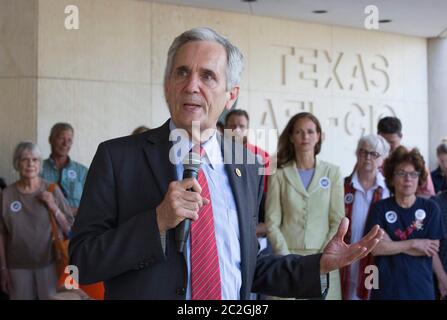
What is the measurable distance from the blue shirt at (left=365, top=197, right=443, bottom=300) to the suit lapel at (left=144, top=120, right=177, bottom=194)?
2.80m

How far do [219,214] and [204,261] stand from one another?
0.18 m

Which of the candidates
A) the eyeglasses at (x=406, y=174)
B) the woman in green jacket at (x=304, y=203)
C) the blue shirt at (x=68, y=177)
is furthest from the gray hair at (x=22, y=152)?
the eyeglasses at (x=406, y=174)

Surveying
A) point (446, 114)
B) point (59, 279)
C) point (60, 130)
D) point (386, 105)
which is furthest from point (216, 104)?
point (446, 114)

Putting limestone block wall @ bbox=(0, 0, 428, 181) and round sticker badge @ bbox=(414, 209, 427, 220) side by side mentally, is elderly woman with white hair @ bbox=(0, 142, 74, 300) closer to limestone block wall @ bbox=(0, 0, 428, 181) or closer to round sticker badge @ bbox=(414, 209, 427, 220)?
limestone block wall @ bbox=(0, 0, 428, 181)

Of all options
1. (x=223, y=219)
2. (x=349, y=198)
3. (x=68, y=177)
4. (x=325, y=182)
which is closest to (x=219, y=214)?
(x=223, y=219)

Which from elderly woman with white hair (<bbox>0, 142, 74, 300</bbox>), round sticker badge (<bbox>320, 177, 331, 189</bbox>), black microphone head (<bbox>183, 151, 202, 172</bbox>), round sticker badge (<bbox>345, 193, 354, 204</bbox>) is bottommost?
elderly woman with white hair (<bbox>0, 142, 74, 300</bbox>)

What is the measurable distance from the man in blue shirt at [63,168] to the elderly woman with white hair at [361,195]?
2.62m

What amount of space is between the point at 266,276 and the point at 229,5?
6411 millimetres

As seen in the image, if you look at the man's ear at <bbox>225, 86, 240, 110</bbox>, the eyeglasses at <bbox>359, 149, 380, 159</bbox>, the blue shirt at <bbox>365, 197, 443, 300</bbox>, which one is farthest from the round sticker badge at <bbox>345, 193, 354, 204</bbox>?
the man's ear at <bbox>225, 86, 240, 110</bbox>

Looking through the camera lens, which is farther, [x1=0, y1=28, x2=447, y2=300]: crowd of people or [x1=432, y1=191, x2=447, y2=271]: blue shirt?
[x1=432, y1=191, x2=447, y2=271]: blue shirt

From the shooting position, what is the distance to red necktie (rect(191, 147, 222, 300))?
6.46 ft

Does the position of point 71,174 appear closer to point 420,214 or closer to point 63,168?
point 63,168

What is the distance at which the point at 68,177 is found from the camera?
5.95 metres

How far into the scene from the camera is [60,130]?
238 inches
